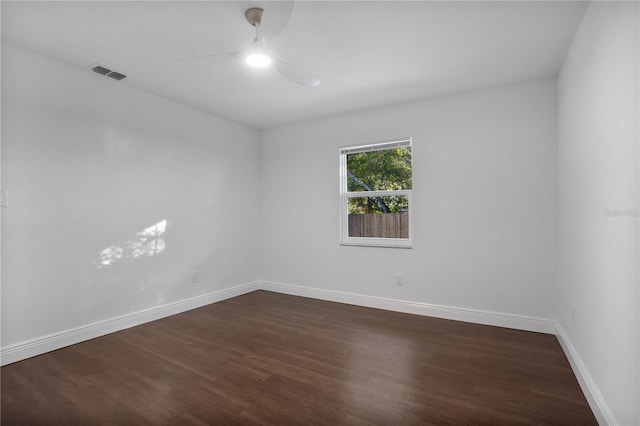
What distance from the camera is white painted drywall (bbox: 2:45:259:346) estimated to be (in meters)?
2.41

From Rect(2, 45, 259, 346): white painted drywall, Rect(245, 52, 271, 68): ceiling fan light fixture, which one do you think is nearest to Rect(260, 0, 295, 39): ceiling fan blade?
Rect(245, 52, 271, 68): ceiling fan light fixture

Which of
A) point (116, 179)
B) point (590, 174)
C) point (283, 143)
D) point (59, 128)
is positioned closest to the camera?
point (590, 174)

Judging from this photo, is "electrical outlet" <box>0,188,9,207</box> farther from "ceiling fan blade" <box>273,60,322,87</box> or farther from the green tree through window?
the green tree through window

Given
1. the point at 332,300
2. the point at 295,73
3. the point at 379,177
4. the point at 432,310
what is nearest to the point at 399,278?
the point at 432,310

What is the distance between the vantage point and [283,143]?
454 centimetres

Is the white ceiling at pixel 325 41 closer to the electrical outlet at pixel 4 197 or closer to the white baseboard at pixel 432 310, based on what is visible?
the electrical outlet at pixel 4 197

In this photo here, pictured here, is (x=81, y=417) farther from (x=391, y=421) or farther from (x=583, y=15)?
(x=583, y=15)

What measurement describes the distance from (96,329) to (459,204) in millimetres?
3720

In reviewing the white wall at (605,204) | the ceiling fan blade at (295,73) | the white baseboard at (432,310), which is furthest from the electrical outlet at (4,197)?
the white wall at (605,204)

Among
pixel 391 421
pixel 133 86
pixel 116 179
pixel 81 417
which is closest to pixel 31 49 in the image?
pixel 133 86

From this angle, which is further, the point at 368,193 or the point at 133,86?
the point at 368,193

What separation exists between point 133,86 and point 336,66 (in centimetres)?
206

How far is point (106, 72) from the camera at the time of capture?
2807mm

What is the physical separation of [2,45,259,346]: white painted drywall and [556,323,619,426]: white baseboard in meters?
3.64
